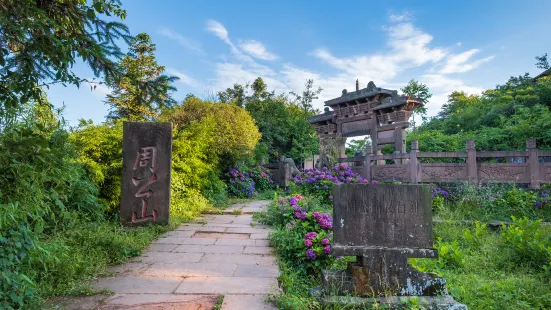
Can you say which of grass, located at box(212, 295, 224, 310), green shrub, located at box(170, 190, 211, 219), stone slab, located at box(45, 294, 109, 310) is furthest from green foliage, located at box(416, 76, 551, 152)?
stone slab, located at box(45, 294, 109, 310)

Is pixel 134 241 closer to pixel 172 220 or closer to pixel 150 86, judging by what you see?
pixel 172 220

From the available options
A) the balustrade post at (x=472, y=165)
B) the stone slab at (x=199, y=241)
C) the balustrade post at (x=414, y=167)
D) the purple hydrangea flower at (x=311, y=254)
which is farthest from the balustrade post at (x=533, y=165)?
the stone slab at (x=199, y=241)

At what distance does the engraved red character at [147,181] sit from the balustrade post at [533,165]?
28.7ft

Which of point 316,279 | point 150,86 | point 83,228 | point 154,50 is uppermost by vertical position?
point 154,50

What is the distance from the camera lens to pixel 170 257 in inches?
148

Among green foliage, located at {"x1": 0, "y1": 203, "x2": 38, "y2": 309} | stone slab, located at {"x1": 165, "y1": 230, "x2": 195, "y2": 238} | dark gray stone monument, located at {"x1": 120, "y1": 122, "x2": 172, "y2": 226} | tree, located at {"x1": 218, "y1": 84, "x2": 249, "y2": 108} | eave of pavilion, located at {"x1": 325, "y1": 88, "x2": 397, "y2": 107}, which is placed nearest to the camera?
green foliage, located at {"x1": 0, "y1": 203, "x2": 38, "y2": 309}

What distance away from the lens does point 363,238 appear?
255 cm

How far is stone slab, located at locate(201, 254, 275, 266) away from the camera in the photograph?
3604 millimetres

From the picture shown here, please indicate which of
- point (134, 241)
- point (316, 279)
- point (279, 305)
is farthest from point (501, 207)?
point (134, 241)

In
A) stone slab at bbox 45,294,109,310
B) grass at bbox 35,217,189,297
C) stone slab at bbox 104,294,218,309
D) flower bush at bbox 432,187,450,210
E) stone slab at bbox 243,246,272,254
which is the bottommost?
stone slab at bbox 243,246,272,254

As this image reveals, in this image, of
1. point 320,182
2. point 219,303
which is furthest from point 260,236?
point 320,182

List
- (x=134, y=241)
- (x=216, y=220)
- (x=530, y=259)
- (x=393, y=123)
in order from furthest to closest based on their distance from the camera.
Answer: (x=393, y=123) < (x=216, y=220) < (x=134, y=241) < (x=530, y=259)

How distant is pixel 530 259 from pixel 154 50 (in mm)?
22823

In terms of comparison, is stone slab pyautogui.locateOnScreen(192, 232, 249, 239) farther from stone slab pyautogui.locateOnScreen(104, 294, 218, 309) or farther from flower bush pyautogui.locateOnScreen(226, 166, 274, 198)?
flower bush pyautogui.locateOnScreen(226, 166, 274, 198)
